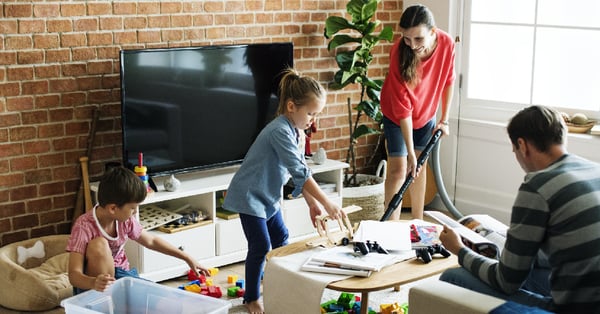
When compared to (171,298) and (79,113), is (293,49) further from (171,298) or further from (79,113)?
(171,298)

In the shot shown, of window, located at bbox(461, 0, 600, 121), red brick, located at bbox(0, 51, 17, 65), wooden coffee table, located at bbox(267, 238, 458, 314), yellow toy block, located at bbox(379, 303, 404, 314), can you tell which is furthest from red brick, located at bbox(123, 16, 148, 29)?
window, located at bbox(461, 0, 600, 121)

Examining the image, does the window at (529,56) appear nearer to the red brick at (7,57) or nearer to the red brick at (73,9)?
the red brick at (73,9)

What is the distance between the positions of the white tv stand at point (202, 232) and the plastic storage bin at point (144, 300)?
964mm

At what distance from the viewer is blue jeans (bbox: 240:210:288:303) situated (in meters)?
3.54

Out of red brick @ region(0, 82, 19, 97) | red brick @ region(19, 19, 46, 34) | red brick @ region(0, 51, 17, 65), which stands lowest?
red brick @ region(0, 82, 19, 97)

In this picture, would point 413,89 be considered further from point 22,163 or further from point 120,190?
point 22,163

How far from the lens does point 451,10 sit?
523 cm

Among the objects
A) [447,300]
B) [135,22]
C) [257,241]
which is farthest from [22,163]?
[447,300]

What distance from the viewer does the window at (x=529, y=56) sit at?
15.6 ft

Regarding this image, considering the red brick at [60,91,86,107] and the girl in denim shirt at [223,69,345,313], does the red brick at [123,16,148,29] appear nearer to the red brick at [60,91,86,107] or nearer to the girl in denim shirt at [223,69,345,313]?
the red brick at [60,91,86,107]

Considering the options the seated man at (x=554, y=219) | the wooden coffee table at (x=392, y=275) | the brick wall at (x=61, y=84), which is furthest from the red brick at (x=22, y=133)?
the seated man at (x=554, y=219)

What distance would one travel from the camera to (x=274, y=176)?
3.49 metres

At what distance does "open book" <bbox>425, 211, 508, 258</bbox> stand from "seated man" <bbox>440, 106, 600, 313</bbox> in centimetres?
49

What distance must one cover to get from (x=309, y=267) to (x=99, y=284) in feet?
2.41
